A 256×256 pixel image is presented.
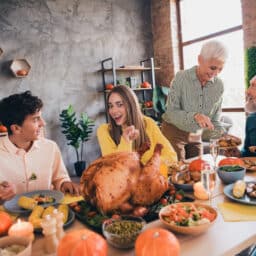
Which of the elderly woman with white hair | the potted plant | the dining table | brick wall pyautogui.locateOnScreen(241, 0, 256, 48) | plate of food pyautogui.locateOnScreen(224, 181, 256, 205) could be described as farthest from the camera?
the potted plant

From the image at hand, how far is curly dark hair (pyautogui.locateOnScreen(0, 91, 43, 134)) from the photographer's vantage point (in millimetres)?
1737

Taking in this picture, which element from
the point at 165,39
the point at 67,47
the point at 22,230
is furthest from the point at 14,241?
the point at 165,39

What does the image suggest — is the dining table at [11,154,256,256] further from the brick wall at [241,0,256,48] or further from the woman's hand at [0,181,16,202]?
the brick wall at [241,0,256,48]

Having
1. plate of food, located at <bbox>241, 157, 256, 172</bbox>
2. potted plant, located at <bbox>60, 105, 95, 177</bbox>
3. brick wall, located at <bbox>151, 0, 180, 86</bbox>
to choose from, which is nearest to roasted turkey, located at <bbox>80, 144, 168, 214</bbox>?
plate of food, located at <bbox>241, 157, 256, 172</bbox>

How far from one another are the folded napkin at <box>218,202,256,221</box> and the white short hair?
1.45 metres

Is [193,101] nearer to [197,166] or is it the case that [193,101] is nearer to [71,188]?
[197,166]

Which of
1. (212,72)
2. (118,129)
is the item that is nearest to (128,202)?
(118,129)

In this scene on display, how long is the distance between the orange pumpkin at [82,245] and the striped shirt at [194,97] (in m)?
1.96

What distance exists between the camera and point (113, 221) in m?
0.95

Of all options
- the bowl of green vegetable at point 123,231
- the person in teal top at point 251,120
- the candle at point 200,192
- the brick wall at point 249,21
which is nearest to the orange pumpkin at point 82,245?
the bowl of green vegetable at point 123,231

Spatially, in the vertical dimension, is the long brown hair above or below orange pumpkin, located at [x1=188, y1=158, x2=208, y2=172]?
above

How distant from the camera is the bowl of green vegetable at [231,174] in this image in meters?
1.43

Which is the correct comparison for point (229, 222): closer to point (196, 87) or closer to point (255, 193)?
point (255, 193)

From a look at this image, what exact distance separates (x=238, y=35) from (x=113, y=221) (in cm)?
439
